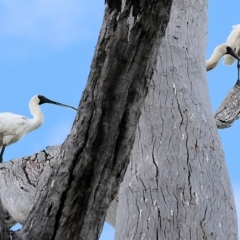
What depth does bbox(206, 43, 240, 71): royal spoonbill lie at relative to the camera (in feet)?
32.1

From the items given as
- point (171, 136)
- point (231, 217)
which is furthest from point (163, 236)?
point (171, 136)

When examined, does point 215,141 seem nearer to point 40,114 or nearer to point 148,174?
point 148,174

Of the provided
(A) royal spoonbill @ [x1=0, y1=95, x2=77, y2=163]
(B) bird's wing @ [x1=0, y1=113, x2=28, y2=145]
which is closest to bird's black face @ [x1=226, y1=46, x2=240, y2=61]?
(A) royal spoonbill @ [x1=0, y1=95, x2=77, y2=163]

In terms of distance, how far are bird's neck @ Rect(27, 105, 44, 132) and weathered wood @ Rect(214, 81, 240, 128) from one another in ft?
15.1

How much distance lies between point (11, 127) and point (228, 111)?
477cm

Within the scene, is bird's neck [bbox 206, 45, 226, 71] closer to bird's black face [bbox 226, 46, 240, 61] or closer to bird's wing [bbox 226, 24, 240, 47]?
bird's black face [bbox 226, 46, 240, 61]

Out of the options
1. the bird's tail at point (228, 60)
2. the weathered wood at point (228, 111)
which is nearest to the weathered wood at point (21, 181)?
the weathered wood at point (228, 111)

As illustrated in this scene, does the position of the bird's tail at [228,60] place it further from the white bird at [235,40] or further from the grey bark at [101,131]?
the grey bark at [101,131]

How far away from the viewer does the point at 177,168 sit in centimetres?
262

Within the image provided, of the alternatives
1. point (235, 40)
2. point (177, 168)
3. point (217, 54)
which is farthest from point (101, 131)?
point (235, 40)

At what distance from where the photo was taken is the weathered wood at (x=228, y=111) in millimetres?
5668

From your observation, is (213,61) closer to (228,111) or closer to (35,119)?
(35,119)

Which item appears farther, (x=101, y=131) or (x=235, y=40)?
(x=235, y=40)

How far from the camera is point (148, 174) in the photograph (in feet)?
8.70
